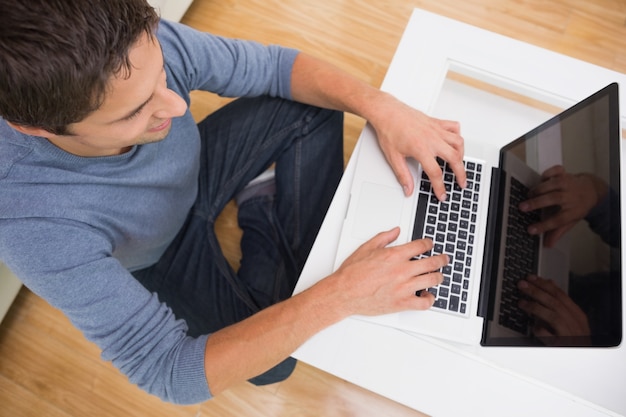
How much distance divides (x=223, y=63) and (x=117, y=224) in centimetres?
37

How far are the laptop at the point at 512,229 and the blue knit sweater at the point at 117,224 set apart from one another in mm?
312

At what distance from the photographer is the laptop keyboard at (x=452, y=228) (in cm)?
84

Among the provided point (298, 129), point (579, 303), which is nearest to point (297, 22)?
point (298, 129)

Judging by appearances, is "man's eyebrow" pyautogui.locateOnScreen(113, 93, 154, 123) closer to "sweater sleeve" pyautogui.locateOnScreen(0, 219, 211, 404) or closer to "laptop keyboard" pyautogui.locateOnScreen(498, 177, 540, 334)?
"sweater sleeve" pyautogui.locateOnScreen(0, 219, 211, 404)

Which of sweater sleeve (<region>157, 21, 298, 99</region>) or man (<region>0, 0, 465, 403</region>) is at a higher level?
sweater sleeve (<region>157, 21, 298, 99</region>)

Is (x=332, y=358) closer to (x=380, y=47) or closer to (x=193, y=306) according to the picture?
(x=193, y=306)

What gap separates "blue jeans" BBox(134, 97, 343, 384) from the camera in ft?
3.51

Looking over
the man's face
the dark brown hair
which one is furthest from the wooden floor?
the dark brown hair

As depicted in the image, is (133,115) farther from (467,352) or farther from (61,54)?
(467,352)

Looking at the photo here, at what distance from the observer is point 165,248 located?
112cm

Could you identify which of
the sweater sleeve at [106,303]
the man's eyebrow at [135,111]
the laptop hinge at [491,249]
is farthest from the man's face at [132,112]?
the laptop hinge at [491,249]

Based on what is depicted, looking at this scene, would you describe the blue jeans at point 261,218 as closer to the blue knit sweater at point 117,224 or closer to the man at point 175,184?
the man at point 175,184

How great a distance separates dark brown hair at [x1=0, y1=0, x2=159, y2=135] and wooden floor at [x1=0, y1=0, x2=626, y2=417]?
34.8 inches

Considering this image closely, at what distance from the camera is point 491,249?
2.89ft
